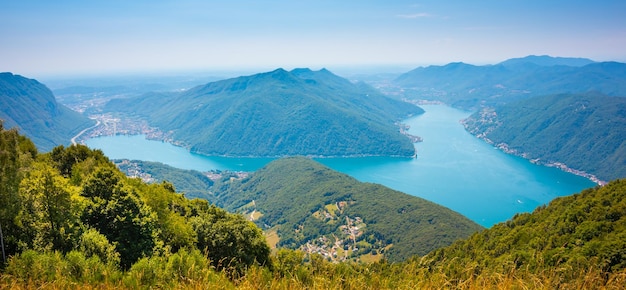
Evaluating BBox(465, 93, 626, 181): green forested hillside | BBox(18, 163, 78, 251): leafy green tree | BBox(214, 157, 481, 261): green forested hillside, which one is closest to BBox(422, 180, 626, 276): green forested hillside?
BBox(18, 163, 78, 251): leafy green tree

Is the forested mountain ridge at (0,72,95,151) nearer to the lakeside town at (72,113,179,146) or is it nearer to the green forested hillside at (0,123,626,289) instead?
the lakeside town at (72,113,179,146)

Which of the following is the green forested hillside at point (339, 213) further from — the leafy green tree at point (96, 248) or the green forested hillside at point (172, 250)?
the leafy green tree at point (96, 248)

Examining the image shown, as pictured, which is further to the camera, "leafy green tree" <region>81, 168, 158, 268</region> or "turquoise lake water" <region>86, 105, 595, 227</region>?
"turquoise lake water" <region>86, 105, 595, 227</region>

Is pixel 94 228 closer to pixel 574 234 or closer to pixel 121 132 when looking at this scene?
pixel 574 234

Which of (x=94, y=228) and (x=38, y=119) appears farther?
(x=38, y=119)

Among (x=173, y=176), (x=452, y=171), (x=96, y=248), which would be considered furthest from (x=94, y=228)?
(x=452, y=171)

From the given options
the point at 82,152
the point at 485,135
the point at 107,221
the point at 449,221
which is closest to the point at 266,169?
the point at 449,221

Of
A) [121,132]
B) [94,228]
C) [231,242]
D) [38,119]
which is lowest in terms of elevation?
[121,132]

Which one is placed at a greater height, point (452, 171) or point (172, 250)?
point (172, 250)
